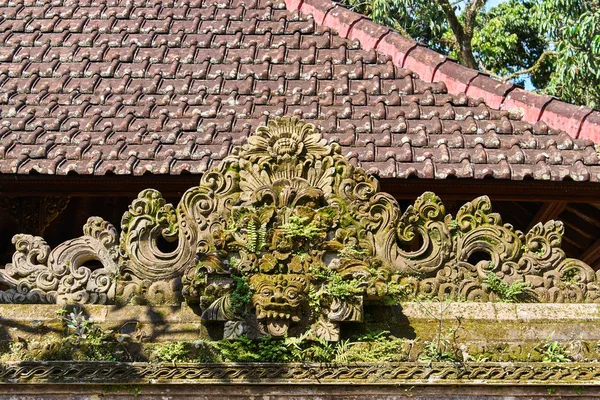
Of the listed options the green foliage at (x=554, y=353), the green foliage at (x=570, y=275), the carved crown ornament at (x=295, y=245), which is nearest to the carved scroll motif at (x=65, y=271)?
the carved crown ornament at (x=295, y=245)

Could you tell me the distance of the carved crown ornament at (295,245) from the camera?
5797 mm

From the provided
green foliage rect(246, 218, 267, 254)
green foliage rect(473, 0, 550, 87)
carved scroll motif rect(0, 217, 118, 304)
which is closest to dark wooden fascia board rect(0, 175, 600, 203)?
carved scroll motif rect(0, 217, 118, 304)

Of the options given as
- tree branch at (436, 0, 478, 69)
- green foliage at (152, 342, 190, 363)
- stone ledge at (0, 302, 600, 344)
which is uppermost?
tree branch at (436, 0, 478, 69)

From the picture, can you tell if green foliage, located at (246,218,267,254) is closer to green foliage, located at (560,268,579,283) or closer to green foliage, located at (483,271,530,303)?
green foliage, located at (483,271,530,303)

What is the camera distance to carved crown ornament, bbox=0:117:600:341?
5.80 meters

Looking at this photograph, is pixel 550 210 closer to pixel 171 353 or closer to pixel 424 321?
pixel 424 321

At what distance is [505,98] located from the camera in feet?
30.3

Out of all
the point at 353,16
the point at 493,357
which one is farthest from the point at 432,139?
the point at 493,357

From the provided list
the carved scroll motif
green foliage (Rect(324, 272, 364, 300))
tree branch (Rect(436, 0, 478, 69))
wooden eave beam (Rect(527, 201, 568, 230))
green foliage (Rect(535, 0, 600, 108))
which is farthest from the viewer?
green foliage (Rect(535, 0, 600, 108))

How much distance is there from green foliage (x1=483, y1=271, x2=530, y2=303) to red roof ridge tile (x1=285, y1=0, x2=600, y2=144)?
3354 mm

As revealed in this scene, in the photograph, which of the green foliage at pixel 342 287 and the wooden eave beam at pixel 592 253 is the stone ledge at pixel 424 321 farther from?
Result: the wooden eave beam at pixel 592 253

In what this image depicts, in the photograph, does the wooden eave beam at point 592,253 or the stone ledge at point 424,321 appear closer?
the stone ledge at point 424,321

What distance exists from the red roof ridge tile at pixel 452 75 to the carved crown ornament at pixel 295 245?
3.26m

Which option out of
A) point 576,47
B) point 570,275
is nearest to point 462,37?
point 576,47
